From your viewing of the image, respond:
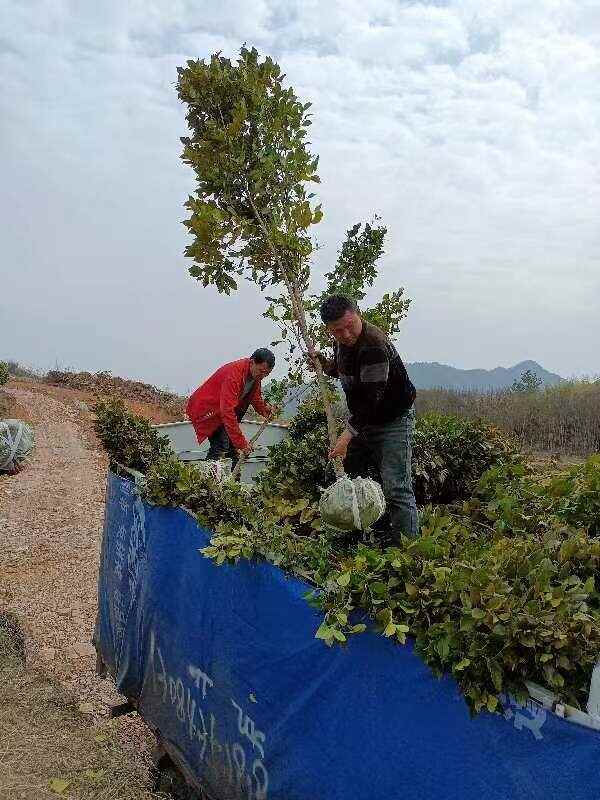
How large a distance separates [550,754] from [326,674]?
2.81 feet

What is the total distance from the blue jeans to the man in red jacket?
1.85 m

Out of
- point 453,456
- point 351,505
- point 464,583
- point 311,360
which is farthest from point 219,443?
point 464,583

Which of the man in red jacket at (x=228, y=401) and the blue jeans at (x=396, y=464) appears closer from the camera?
the blue jeans at (x=396, y=464)

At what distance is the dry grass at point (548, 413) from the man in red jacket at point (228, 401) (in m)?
11.0

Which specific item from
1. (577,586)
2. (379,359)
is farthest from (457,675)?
(379,359)

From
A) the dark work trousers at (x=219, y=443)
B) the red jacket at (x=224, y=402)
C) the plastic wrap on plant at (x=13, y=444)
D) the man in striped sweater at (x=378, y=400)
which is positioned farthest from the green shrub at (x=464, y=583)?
the plastic wrap on plant at (x=13, y=444)

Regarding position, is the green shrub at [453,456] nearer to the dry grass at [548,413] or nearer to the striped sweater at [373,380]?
the striped sweater at [373,380]

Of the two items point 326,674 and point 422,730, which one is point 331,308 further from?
point 422,730

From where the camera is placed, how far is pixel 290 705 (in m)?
2.50

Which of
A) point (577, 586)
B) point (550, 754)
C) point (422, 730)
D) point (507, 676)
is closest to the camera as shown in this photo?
point (550, 754)

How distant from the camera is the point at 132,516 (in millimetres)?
4246

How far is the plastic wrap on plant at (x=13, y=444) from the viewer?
13.3 meters

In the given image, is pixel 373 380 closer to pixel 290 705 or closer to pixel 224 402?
pixel 290 705

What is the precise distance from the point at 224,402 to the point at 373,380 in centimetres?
250
